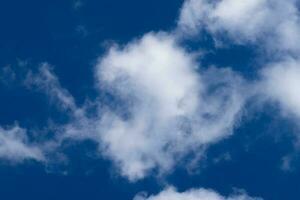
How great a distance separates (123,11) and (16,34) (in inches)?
984

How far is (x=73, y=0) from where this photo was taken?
137375 mm

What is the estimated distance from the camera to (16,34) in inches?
5305

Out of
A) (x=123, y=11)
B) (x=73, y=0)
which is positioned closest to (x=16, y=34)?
(x=73, y=0)

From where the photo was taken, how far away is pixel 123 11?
5354 inches

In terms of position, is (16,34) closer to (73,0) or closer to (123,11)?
(73,0)

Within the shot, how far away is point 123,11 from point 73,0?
1210 centimetres

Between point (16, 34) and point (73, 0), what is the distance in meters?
15.3
